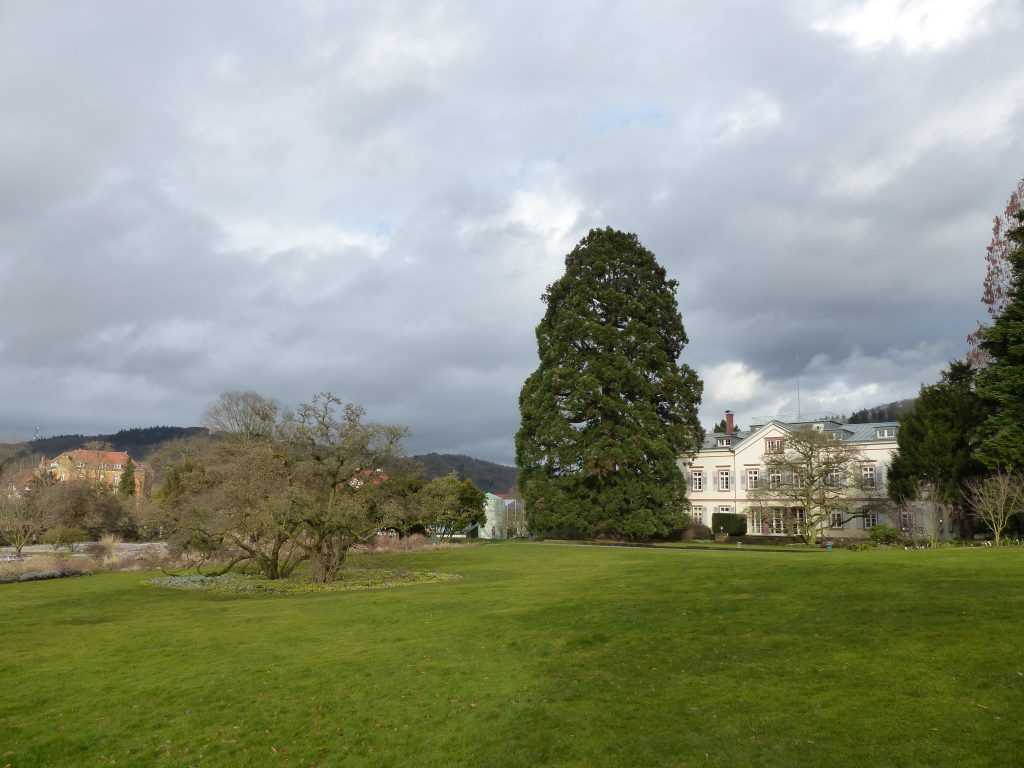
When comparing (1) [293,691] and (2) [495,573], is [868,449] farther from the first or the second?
(1) [293,691]

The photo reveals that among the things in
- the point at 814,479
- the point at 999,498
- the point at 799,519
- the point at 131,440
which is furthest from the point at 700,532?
the point at 131,440

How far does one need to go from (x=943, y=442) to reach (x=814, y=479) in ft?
25.8

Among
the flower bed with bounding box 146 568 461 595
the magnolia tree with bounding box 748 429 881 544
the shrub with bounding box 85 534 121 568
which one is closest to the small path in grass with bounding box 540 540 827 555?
the magnolia tree with bounding box 748 429 881 544

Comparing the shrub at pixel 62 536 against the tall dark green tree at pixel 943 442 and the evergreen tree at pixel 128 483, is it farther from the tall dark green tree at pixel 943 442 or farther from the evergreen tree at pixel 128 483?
the tall dark green tree at pixel 943 442

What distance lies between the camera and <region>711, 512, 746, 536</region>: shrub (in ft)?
184

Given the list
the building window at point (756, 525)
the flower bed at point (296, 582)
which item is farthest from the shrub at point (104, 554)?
the building window at point (756, 525)

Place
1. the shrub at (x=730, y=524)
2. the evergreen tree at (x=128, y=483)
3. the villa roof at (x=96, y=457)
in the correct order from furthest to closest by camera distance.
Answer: the villa roof at (x=96, y=457) → the evergreen tree at (x=128, y=483) → the shrub at (x=730, y=524)

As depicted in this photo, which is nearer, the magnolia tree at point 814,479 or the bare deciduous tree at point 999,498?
the bare deciduous tree at point 999,498

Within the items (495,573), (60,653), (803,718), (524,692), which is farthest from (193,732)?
(495,573)

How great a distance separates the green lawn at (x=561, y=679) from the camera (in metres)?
8.32

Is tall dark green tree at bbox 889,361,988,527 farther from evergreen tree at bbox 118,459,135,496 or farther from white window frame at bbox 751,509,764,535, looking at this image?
evergreen tree at bbox 118,459,135,496

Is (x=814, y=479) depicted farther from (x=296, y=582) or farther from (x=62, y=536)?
(x=62, y=536)

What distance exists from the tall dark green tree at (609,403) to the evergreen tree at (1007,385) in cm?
1732

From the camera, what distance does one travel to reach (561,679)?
35.5ft
